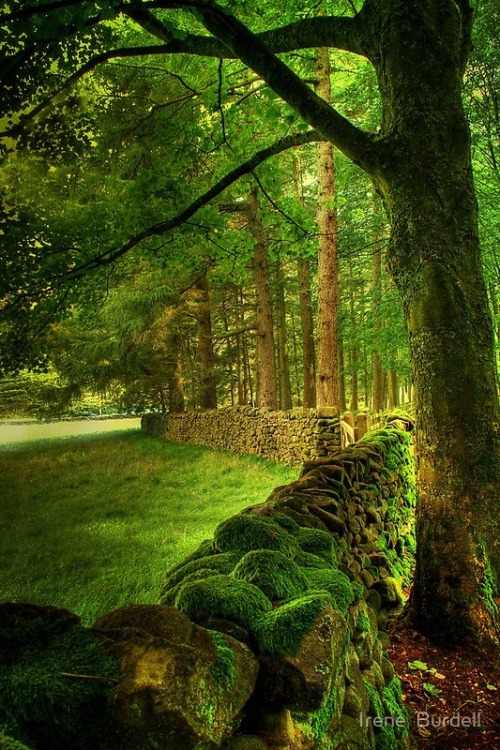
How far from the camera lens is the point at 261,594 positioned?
1890mm

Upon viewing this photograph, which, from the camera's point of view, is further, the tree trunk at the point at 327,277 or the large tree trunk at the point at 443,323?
the tree trunk at the point at 327,277

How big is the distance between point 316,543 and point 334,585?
55cm

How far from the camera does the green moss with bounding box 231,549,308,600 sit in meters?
2.01

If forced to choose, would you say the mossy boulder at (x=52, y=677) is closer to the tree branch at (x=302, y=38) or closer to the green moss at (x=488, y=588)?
the green moss at (x=488, y=588)

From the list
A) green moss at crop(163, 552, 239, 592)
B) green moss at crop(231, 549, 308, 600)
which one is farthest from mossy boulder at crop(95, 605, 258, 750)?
green moss at crop(163, 552, 239, 592)

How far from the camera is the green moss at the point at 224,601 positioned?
1.75 meters

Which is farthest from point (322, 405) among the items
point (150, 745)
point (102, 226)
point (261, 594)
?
point (150, 745)

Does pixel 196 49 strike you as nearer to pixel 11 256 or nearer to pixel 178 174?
pixel 178 174

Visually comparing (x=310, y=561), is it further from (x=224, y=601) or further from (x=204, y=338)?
(x=204, y=338)

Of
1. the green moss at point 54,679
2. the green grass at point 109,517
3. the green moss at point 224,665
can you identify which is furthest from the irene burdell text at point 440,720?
the green grass at point 109,517

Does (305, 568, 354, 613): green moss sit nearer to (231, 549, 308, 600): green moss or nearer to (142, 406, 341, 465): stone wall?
(231, 549, 308, 600): green moss

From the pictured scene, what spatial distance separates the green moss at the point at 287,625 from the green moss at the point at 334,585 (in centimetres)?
40

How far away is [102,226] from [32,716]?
15.9ft

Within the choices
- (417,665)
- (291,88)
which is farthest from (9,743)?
(291,88)
